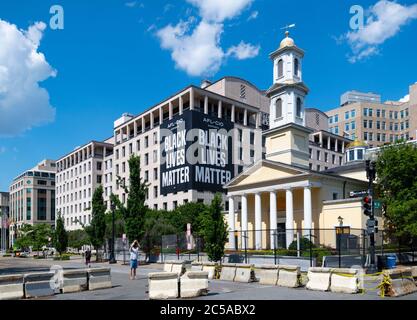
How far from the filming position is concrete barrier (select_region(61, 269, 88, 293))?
63.8 feet

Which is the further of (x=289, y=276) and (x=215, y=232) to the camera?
(x=215, y=232)

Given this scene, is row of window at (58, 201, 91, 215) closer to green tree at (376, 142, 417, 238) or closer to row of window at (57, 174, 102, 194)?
row of window at (57, 174, 102, 194)

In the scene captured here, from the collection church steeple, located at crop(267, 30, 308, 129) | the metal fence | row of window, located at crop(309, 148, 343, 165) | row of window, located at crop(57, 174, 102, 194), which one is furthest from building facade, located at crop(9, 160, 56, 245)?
church steeple, located at crop(267, 30, 308, 129)

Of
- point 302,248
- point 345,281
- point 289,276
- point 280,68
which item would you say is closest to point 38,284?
point 289,276

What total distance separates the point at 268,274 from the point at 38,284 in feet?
33.4

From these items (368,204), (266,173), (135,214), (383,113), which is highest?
(383,113)

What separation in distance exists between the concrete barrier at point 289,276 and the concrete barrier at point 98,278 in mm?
7796

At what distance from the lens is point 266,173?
49.5m

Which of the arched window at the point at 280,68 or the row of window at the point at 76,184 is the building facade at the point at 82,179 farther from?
A: the arched window at the point at 280,68

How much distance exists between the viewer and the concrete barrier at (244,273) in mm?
23266

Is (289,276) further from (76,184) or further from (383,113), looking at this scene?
(383,113)

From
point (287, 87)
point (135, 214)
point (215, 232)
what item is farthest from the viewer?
point (287, 87)

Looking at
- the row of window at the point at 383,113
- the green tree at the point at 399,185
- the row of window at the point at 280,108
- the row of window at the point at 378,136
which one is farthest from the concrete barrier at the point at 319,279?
the row of window at the point at 383,113

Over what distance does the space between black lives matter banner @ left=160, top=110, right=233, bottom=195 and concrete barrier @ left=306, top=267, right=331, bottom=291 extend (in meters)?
53.5
